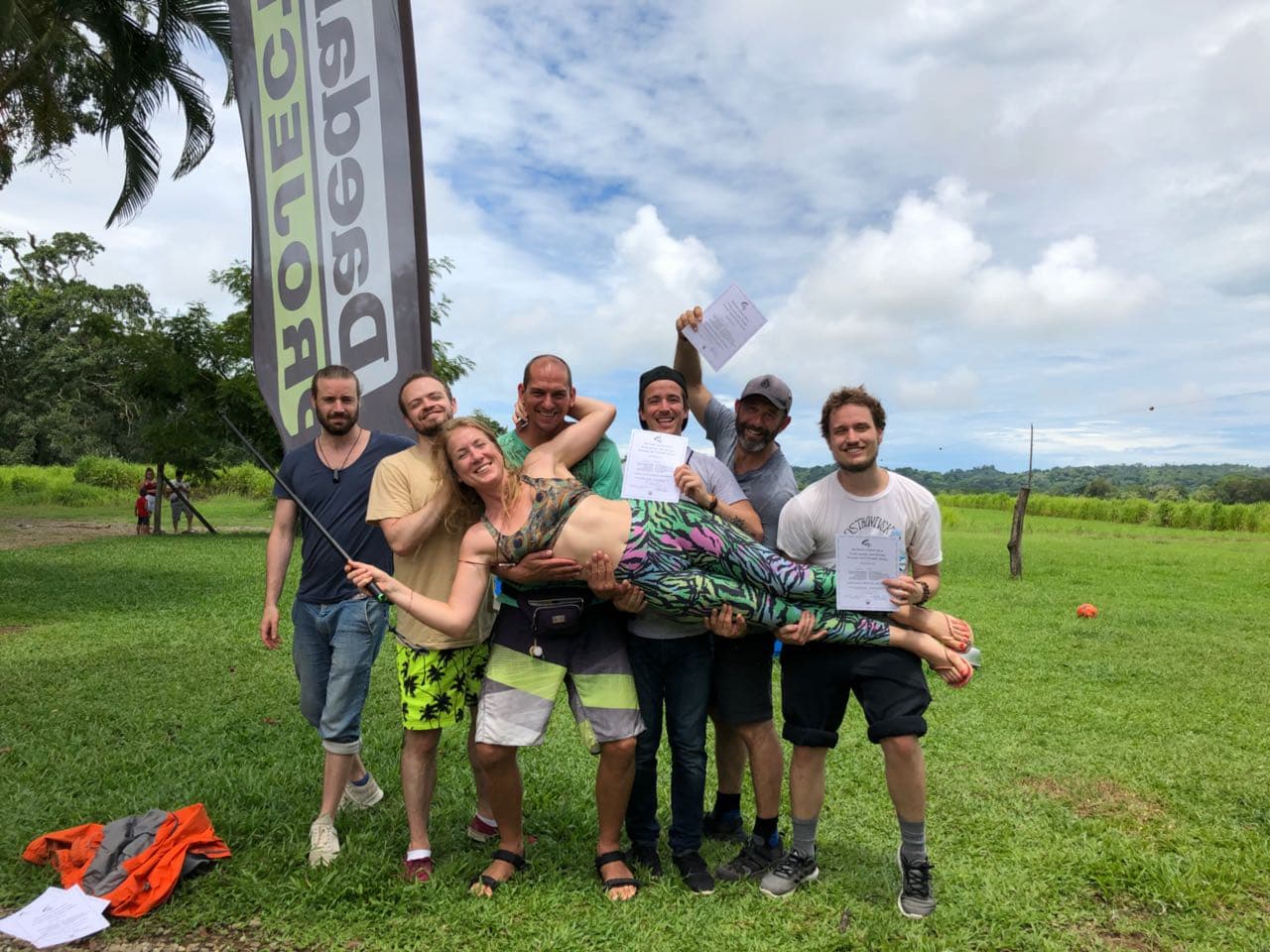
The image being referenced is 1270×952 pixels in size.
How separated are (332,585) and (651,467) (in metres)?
1.47

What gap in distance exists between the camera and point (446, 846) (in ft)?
12.7

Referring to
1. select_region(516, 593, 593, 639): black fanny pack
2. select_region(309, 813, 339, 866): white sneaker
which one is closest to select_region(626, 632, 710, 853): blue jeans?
select_region(516, 593, 593, 639): black fanny pack

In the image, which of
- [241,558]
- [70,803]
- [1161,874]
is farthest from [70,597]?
[1161,874]

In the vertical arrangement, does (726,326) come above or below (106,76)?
below

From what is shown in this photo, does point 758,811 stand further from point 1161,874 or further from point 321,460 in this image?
point 321,460

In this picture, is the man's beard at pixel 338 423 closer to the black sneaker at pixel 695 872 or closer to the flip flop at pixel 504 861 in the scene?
the flip flop at pixel 504 861

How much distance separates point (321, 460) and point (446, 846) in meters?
1.77

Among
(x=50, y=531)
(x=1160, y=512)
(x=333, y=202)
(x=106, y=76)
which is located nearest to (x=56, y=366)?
(x=50, y=531)

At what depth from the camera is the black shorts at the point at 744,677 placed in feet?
11.9

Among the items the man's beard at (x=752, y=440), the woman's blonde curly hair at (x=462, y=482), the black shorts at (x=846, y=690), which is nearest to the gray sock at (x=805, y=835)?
the black shorts at (x=846, y=690)

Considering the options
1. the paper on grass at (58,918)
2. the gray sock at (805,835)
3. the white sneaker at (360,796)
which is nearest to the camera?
the paper on grass at (58,918)

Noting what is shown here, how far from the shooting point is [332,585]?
147 inches

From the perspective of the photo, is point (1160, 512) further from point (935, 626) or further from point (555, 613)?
point (555, 613)

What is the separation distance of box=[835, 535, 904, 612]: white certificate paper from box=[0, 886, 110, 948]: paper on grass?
2.94 meters
